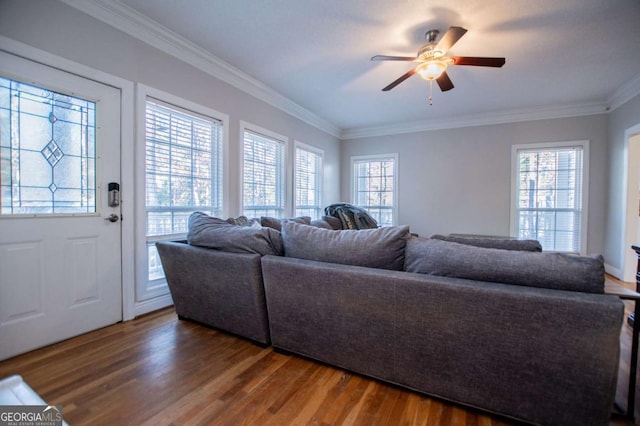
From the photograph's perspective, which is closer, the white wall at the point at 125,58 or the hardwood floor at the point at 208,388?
the hardwood floor at the point at 208,388

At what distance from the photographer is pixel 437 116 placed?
5.01 meters

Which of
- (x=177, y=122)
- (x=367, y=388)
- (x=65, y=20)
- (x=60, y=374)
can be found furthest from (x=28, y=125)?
(x=367, y=388)

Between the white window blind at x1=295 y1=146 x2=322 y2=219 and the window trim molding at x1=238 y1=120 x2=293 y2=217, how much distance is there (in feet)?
0.85

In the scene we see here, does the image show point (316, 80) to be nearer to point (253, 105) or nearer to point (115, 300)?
point (253, 105)

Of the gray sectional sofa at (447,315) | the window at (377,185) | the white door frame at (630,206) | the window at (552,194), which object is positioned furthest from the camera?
the window at (377,185)

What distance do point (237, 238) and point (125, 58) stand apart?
6.24 feet

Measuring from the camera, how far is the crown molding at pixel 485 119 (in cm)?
428

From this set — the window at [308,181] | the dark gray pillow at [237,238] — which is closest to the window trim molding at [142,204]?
the dark gray pillow at [237,238]

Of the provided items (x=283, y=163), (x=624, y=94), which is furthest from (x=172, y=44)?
(x=624, y=94)

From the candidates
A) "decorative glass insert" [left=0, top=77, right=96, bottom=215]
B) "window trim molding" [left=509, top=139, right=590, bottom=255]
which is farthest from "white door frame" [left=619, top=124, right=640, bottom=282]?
"decorative glass insert" [left=0, top=77, right=96, bottom=215]

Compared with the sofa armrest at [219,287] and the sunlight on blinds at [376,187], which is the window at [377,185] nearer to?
the sunlight on blinds at [376,187]

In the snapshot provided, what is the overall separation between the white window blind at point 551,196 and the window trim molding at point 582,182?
0.03m

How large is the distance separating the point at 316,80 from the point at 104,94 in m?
2.28

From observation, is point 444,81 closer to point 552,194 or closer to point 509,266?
point 509,266
